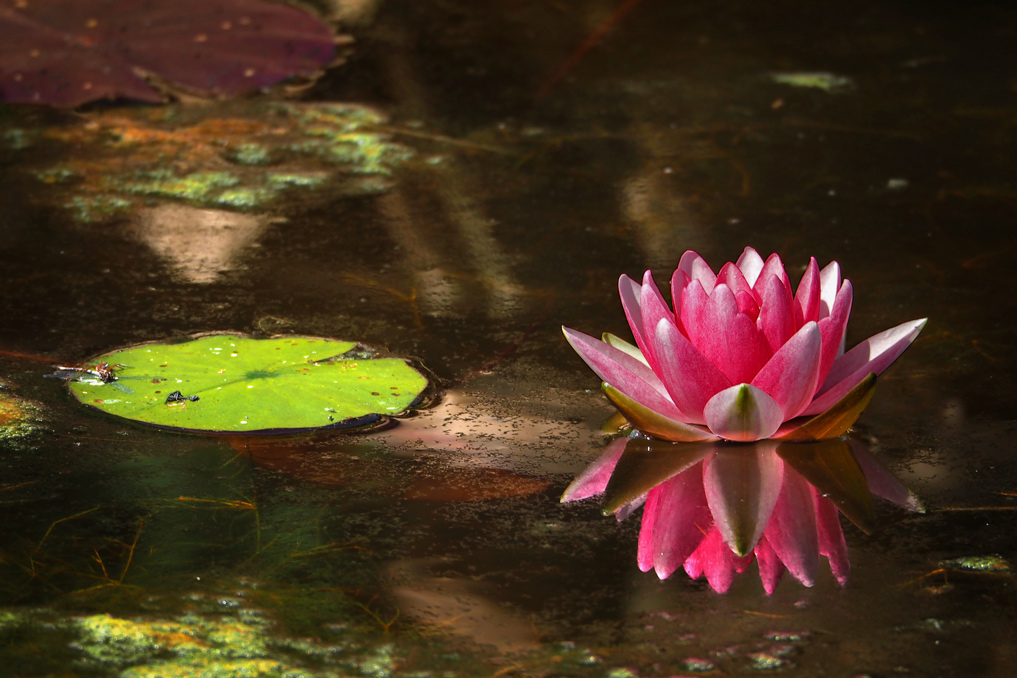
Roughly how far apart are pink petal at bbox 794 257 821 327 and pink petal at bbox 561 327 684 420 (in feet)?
0.74

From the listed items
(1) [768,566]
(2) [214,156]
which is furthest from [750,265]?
(2) [214,156]

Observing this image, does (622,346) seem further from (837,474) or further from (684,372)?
(837,474)

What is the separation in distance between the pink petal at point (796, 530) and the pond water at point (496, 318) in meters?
0.04

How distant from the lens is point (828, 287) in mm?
1754

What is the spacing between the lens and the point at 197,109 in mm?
3244

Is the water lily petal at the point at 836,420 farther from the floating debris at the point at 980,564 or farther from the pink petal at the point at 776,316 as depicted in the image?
the floating debris at the point at 980,564

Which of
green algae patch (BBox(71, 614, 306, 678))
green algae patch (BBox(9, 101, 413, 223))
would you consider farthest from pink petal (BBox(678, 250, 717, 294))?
green algae patch (BBox(9, 101, 413, 223))

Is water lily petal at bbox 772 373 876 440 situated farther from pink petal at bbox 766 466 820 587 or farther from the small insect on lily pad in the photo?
the small insect on lily pad

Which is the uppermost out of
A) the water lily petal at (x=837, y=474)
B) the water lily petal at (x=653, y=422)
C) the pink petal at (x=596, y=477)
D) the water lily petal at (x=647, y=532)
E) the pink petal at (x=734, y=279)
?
the pink petal at (x=734, y=279)

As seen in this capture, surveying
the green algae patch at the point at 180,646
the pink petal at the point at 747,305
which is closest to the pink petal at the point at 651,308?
the pink petal at the point at 747,305

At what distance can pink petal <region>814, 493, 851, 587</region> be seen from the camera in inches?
55.3

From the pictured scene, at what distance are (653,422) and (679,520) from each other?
19 cm

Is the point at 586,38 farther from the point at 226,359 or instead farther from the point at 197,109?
the point at 226,359

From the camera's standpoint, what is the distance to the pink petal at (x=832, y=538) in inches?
55.3
